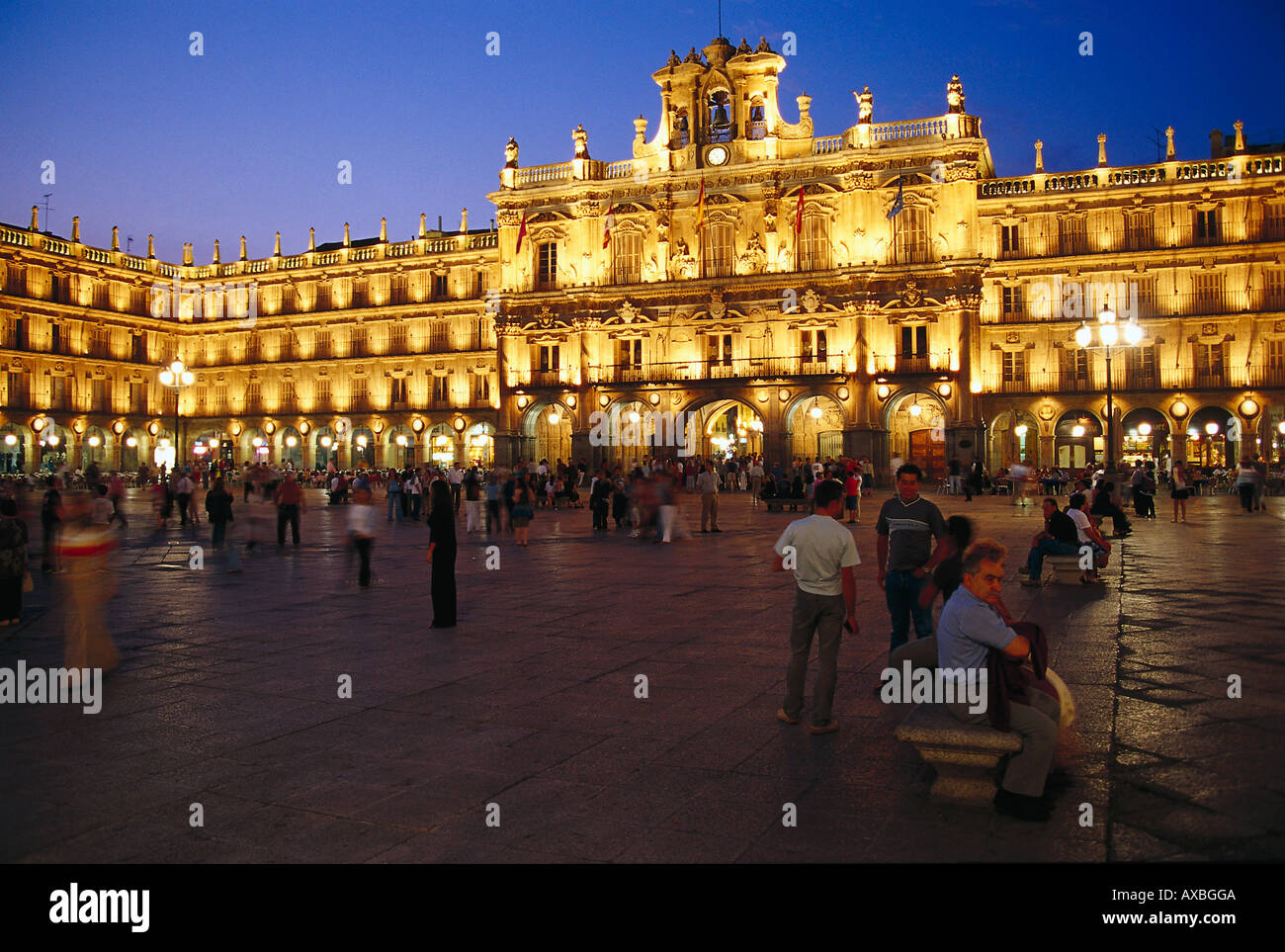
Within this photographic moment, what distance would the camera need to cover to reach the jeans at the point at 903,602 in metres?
7.48

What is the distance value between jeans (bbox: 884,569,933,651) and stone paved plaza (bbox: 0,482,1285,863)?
463mm

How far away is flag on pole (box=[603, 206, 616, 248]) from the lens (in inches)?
1796

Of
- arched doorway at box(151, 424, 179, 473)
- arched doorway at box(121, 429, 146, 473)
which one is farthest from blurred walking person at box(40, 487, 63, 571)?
arched doorway at box(151, 424, 179, 473)

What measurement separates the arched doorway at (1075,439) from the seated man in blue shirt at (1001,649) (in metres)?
40.2

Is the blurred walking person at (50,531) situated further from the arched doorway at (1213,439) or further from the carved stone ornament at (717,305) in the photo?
the arched doorway at (1213,439)

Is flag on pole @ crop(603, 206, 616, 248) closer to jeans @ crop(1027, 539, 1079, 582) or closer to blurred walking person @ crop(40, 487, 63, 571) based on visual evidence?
blurred walking person @ crop(40, 487, 63, 571)

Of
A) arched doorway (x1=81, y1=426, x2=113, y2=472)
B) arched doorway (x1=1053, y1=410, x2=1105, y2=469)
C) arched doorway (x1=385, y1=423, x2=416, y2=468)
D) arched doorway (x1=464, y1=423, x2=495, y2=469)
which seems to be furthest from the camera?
arched doorway (x1=385, y1=423, x2=416, y2=468)

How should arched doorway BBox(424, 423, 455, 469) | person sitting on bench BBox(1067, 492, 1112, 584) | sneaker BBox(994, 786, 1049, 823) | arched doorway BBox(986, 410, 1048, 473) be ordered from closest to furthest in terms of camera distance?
sneaker BBox(994, 786, 1049, 823) < person sitting on bench BBox(1067, 492, 1112, 584) < arched doorway BBox(986, 410, 1048, 473) < arched doorway BBox(424, 423, 455, 469)

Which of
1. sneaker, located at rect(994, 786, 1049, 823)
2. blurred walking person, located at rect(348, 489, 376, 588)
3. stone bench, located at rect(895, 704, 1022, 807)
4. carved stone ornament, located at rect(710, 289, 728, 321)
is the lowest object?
sneaker, located at rect(994, 786, 1049, 823)

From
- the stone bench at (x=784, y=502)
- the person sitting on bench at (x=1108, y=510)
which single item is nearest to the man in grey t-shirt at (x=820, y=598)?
the person sitting on bench at (x=1108, y=510)

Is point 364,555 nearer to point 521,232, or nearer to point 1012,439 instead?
point 521,232

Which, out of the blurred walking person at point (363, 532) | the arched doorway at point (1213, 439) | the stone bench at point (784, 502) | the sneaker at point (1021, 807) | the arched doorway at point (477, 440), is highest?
the arched doorway at point (477, 440)

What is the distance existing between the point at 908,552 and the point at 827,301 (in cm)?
3636
